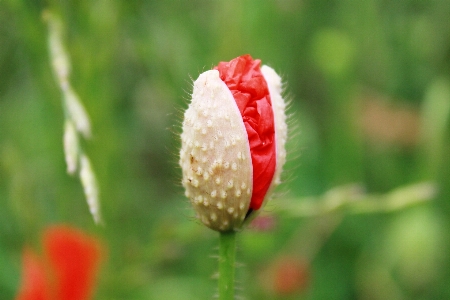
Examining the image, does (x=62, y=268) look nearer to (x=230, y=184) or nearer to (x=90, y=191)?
(x=90, y=191)

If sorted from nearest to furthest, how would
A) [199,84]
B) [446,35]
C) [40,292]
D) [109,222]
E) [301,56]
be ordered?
[199,84], [40,292], [109,222], [446,35], [301,56]

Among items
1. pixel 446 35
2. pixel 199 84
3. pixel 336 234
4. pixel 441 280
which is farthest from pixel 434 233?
pixel 199 84

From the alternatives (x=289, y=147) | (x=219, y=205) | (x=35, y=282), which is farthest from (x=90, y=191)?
(x=289, y=147)

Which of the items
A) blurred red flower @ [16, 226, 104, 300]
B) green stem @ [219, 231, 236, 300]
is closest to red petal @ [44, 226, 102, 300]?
blurred red flower @ [16, 226, 104, 300]

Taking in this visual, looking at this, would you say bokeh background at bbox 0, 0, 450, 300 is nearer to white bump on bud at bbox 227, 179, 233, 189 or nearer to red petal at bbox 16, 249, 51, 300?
red petal at bbox 16, 249, 51, 300

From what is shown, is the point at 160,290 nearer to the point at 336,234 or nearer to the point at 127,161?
the point at 127,161
